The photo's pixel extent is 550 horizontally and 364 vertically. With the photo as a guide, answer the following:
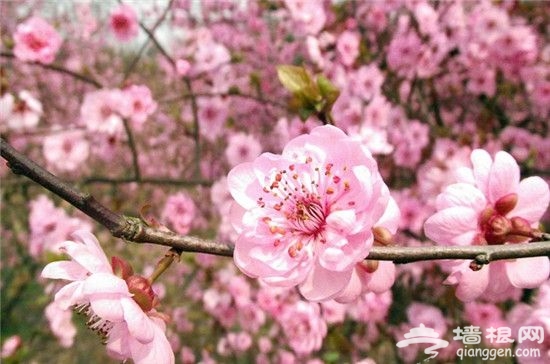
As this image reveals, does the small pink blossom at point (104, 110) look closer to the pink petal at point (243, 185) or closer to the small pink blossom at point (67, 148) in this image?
the small pink blossom at point (67, 148)

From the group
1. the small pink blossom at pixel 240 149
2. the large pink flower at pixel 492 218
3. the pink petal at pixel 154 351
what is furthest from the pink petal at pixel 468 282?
the small pink blossom at pixel 240 149

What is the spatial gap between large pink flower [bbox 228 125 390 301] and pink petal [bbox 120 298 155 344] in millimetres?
152

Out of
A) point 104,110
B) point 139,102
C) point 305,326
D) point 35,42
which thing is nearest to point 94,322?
point 305,326

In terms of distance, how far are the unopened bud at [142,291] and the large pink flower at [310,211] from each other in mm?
145

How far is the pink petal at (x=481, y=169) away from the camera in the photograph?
3.25 ft

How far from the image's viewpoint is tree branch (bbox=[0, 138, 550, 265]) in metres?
0.71

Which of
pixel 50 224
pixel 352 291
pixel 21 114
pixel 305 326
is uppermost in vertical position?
pixel 352 291

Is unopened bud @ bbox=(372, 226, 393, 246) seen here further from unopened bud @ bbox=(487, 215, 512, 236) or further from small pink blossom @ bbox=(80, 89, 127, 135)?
small pink blossom @ bbox=(80, 89, 127, 135)

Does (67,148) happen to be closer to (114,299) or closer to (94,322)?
(94,322)

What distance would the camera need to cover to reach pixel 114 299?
31.3 inches

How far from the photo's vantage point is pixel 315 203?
0.89 m

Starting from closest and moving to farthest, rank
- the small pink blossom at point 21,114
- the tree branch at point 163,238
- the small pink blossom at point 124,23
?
1. the tree branch at point 163,238
2. the small pink blossom at point 21,114
3. the small pink blossom at point 124,23

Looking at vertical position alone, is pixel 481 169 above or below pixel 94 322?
above

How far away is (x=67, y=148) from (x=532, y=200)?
2832 mm
